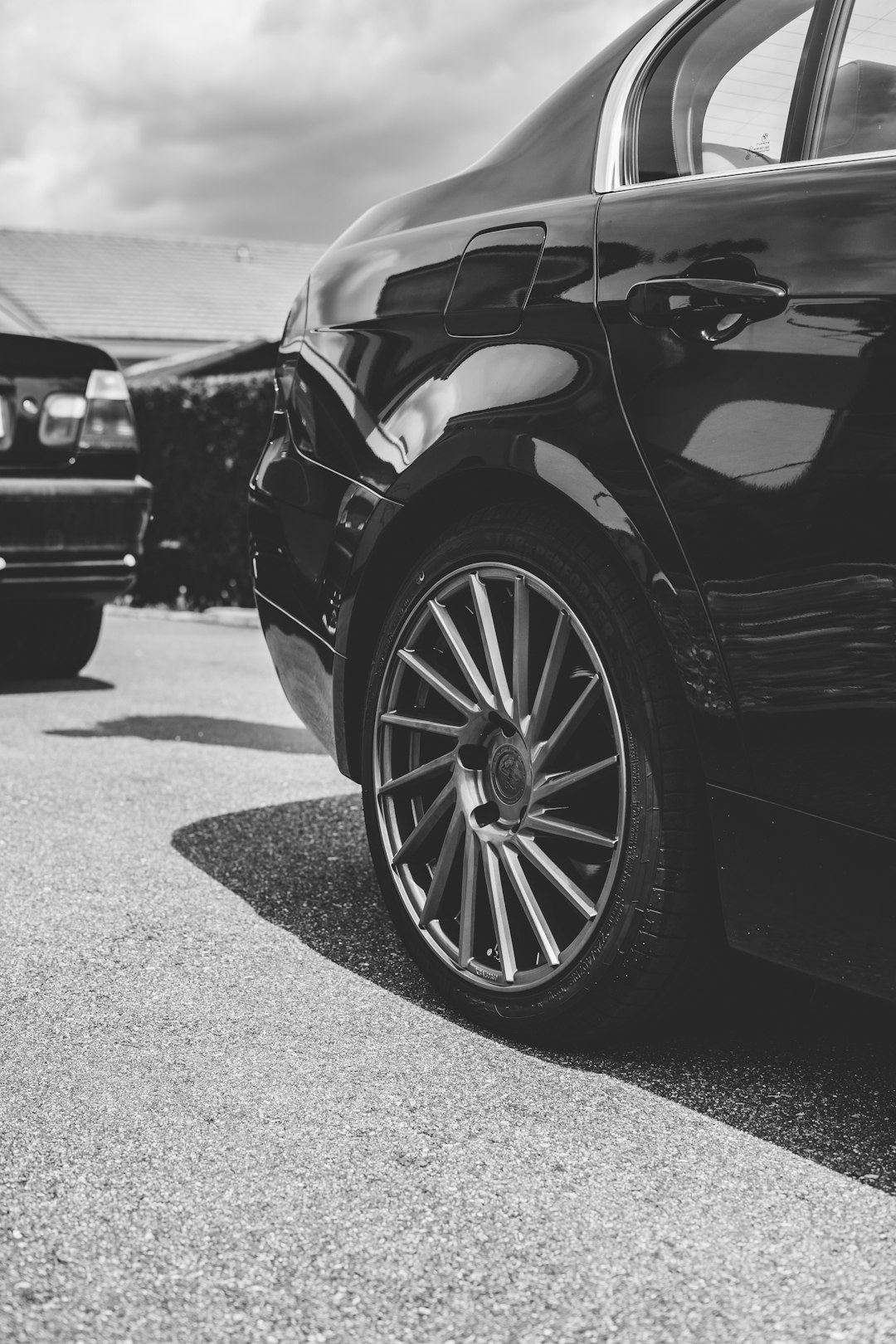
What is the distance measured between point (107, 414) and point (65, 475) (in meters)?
0.30

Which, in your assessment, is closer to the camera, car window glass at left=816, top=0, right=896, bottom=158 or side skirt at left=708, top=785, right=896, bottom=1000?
side skirt at left=708, top=785, right=896, bottom=1000

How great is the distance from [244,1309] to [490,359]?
5.22 ft

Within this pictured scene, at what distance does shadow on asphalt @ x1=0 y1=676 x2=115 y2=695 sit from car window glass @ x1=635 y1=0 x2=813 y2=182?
449 centimetres

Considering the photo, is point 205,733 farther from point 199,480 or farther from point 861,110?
point 199,480

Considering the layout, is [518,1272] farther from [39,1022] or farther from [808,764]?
[39,1022]

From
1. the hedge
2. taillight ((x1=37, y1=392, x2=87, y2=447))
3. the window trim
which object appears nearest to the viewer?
the window trim

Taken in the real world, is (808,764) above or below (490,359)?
below

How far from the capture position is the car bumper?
5.63m

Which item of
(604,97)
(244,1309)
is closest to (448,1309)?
(244,1309)

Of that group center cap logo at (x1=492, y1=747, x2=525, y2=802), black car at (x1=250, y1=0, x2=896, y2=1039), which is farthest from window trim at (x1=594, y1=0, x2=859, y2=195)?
center cap logo at (x1=492, y1=747, x2=525, y2=802)

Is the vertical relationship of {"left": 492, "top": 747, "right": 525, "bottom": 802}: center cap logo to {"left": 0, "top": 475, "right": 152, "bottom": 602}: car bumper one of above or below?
below

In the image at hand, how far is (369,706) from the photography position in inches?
114

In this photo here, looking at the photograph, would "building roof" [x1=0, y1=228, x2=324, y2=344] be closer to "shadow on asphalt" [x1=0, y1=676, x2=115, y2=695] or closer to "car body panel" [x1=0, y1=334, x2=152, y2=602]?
"shadow on asphalt" [x1=0, y1=676, x2=115, y2=695]

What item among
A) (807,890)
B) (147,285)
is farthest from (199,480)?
(147,285)
